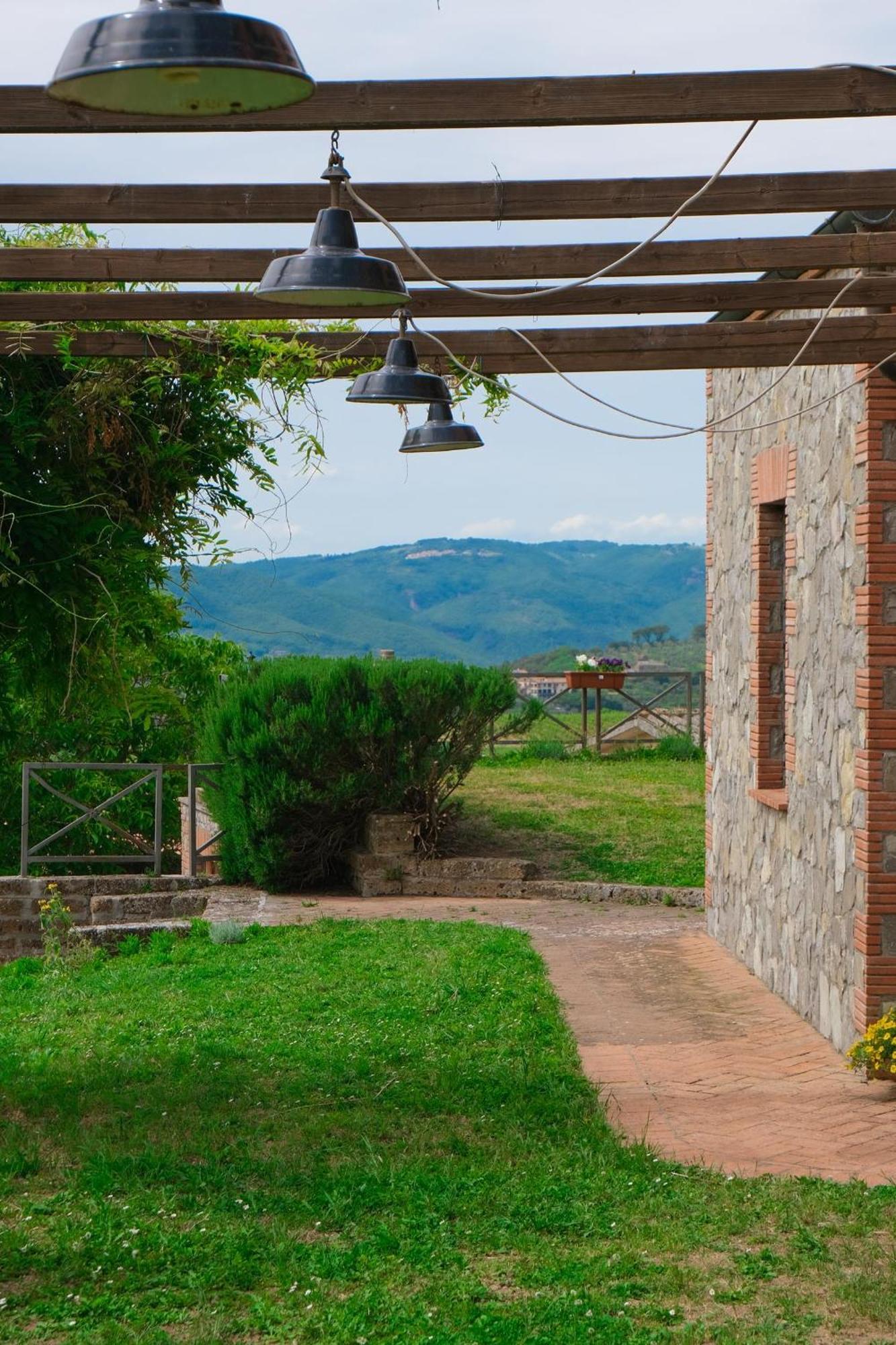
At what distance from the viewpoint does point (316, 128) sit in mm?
3992

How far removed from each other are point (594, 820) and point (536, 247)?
9.49 metres

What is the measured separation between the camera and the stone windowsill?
859 centimetres

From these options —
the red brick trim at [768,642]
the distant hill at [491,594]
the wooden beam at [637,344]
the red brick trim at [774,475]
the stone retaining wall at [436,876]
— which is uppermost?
the distant hill at [491,594]

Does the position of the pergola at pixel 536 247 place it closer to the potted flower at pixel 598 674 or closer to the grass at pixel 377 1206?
the grass at pixel 377 1206

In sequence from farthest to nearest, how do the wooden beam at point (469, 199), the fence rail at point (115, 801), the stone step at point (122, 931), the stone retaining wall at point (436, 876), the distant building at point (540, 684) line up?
the distant building at point (540, 684) < the fence rail at point (115, 801) < the stone retaining wall at point (436, 876) < the stone step at point (122, 931) < the wooden beam at point (469, 199)

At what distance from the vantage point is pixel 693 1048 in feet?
24.6

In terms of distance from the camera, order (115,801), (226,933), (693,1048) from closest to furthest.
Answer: (693,1048) → (226,933) → (115,801)

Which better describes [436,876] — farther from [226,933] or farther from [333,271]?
[333,271]

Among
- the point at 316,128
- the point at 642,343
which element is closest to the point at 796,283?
the point at 642,343

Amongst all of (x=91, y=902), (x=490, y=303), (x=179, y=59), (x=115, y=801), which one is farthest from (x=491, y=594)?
(x=179, y=59)

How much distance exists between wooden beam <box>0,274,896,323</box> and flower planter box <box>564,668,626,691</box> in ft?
51.2

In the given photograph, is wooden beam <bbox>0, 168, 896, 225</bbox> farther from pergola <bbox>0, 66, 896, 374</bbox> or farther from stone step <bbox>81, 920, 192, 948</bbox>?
stone step <bbox>81, 920, 192, 948</bbox>

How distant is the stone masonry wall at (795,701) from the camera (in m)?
7.31

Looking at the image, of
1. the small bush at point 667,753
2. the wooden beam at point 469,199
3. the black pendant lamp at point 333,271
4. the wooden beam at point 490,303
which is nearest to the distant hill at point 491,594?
the small bush at point 667,753
